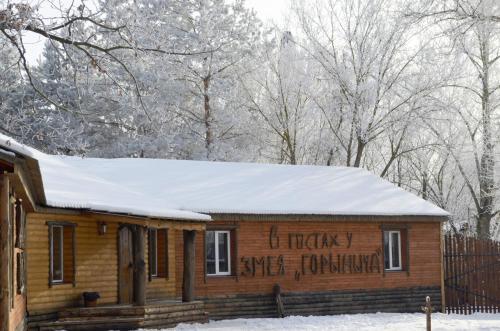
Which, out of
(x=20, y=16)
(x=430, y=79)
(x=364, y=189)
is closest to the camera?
(x=20, y=16)

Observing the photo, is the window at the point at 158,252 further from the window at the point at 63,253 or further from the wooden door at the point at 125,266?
the window at the point at 63,253

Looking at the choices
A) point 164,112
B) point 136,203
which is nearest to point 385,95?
point 164,112

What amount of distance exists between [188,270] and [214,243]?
2.31 m

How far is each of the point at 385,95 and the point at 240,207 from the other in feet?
56.2

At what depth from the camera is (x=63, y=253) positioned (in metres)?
19.0

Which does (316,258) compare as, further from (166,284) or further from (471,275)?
(471,275)

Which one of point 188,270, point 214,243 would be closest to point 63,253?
point 188,270

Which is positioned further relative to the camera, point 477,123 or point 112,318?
point 477,123

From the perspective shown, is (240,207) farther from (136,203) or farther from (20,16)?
(20,16)

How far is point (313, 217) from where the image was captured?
2339 centimetres

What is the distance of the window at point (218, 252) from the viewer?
74.2 feet

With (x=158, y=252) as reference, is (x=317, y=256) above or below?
below

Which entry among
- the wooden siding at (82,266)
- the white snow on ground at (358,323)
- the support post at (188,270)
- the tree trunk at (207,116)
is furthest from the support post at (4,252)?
the tree trunk at (207,116)

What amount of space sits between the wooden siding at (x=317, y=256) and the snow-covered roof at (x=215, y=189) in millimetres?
495
